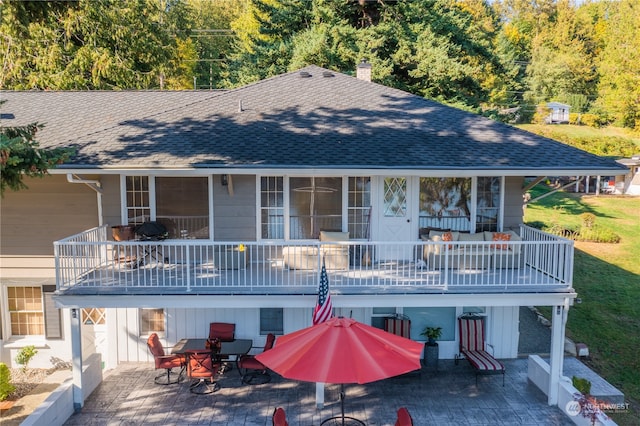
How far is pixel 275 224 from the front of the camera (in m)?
11.9

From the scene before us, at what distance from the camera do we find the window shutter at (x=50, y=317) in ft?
41.3

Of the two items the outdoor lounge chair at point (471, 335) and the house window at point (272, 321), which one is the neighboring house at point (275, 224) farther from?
the outdoor lounge chair at point (471, 335)

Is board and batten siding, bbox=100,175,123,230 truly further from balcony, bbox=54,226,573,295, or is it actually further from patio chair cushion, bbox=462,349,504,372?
patio chair cushion, bbox=462,349,504,372

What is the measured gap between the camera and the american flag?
8961mm

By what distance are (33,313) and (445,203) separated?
445 inches

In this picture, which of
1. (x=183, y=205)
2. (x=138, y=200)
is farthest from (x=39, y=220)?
(x=183, y=205)

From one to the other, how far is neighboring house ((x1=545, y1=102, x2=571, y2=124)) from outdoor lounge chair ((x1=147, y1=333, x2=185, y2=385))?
→ 4913 centimetres

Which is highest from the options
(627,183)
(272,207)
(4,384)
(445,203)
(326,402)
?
(627,183)

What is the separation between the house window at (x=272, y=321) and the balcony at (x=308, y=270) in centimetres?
142

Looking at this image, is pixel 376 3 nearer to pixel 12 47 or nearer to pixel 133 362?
pixel 12 47

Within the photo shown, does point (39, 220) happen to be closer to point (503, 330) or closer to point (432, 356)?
point (432, 356)

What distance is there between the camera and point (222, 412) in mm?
9773

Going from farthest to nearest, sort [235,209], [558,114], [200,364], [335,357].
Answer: [558,114] < [235,209] < [200,364] < [335,357]

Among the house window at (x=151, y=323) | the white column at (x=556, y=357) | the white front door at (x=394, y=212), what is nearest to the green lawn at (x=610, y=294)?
the white column at (x=556, y=357)
